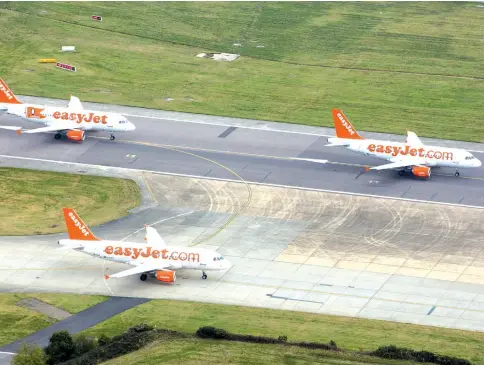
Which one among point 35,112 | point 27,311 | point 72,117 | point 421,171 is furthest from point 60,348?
point 35,112

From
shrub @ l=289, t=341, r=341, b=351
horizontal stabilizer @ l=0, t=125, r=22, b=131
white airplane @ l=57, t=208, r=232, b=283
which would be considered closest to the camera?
shrub @ l=289, t=341, r=341, b=351

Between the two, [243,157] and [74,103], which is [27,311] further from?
[74,103]

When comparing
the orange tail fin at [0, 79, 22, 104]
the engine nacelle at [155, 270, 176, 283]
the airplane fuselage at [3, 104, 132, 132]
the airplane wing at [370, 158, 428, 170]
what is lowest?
the engine nacelle at [155, 270, 176, 283]

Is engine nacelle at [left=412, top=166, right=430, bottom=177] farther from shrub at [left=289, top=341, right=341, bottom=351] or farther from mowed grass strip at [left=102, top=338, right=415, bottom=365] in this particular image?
mowed grass strip at [left=102, top=338, right=415, bottom=365]

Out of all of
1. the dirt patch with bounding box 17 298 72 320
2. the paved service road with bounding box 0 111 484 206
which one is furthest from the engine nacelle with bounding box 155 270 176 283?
the paved service road with bounding box 0 111 484 206

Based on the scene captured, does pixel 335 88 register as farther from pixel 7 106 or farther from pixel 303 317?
pixel 303 317

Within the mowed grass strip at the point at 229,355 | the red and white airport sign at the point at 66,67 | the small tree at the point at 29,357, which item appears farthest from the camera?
the red and white airport sign at the point at 66,67

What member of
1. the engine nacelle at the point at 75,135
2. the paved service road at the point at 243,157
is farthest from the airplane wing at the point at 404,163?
the engine nacelle at the point at 75,135

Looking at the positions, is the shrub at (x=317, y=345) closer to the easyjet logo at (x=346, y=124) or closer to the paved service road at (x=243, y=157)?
the paved service road at (x=243, y=157)

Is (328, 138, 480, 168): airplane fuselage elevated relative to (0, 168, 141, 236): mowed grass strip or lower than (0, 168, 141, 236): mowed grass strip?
elevated
